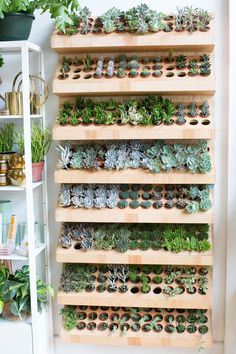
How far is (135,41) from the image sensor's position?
8.27 ft

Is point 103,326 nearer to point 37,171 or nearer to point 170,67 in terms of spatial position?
point 37,171

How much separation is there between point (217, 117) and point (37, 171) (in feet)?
3.28

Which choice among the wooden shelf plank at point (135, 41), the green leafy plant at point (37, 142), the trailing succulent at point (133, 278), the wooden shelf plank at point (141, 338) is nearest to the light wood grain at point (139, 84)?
the wooden shelf plank at point (135, 41)

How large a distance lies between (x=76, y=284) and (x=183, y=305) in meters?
0.58

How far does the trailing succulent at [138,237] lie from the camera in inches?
103

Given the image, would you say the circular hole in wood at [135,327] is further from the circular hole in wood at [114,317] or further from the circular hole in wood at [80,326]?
the circular hole in wood at [80,326]

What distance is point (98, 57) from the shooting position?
106 inches

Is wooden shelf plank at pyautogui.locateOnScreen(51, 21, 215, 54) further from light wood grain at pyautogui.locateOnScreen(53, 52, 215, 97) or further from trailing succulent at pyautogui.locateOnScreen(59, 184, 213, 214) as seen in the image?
trailing succulent at pyautogui.locateOnScreen(59, 184, 213, 214)

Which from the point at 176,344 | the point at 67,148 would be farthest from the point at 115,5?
the point at 176,344

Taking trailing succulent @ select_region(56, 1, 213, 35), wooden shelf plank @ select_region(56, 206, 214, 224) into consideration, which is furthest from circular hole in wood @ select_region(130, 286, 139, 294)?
trailing succulent @ select_region(56, 1, 213, 35)

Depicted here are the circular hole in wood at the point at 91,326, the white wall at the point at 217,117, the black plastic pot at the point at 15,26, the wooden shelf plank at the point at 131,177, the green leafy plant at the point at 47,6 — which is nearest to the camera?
the green leafy plant at the point at 47,6

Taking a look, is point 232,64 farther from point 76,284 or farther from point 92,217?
point 76,284

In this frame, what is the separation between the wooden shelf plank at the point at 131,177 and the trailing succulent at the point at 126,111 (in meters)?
0.25

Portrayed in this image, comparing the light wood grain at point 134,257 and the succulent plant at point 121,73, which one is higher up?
the succulent plant at point 121,73
